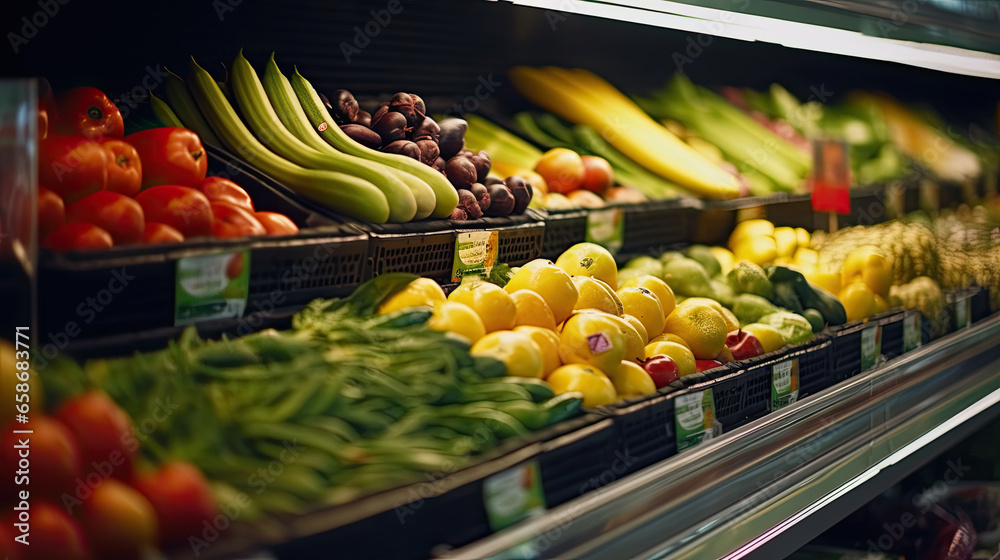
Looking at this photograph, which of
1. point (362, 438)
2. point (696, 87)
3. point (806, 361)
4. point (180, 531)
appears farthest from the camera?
point (696, 87)

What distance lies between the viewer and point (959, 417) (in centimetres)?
216

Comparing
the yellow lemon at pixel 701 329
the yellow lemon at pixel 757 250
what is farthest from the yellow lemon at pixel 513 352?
the yellow lemon at pixel 757 250

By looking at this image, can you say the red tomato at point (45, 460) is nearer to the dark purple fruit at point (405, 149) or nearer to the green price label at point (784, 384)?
the dark purple fruit at point (405, 149)

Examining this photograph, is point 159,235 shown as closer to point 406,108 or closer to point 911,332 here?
point 406,108

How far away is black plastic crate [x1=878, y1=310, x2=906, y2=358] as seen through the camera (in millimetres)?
2249

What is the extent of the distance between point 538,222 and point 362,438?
100 centimetres

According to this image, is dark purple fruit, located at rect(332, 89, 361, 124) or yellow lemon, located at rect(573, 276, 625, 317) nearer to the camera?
yellow lemon, located at rect(573, 276, 625, 317)

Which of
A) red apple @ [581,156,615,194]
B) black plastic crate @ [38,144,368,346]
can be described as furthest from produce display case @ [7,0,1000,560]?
red apple @ [581,156,615,194]

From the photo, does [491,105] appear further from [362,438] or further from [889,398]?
[362,438]

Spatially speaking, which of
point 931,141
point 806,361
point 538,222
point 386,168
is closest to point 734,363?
point 806,361

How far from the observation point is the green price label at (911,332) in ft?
7.60

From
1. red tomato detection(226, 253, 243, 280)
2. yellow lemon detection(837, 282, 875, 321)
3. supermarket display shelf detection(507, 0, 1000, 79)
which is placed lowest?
yellow lemon detection(837, 282, 875, 321)

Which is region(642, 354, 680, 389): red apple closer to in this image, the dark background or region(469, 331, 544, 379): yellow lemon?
region(469, 331, 544, 379): yellow lemon

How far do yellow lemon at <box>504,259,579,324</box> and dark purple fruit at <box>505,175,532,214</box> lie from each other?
36 cm
